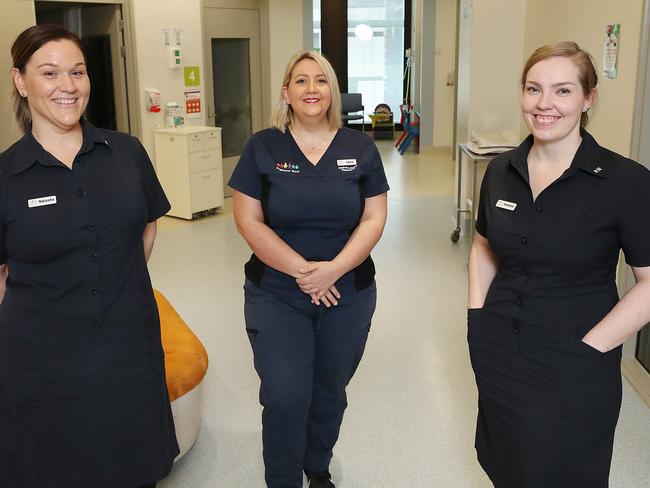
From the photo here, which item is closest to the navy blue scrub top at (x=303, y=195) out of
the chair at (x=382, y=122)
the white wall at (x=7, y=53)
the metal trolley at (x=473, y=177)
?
the metal trolley at (x=473, y=177)

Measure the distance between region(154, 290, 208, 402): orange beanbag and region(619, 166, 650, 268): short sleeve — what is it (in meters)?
1.84

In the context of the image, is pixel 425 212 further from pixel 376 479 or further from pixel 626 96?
pixel 376 479

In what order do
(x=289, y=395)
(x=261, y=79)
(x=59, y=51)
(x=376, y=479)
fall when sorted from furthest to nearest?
1. (x=261, y=79)
2. (x=376, y=479)
3. (x=289, y=395)
4. (x=59, y=51)

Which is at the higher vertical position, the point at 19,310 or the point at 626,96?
the point at 626,96

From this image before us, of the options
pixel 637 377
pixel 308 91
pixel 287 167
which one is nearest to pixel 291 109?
pixel 308 91

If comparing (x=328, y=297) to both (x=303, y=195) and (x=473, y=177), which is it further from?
(x=473, y=177)

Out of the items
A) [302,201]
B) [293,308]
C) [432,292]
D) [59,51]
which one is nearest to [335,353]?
[293,308]

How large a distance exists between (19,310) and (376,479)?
64.6 inches

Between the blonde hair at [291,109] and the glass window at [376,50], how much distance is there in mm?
11733

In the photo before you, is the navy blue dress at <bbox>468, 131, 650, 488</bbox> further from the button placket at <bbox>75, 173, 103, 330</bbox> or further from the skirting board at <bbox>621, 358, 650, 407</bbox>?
the skirting board at <bbox>621, 358, 650, 407</bbox>

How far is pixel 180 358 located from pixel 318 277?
0.94 metres

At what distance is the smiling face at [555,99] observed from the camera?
1.92 meters

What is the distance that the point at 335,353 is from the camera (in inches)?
107

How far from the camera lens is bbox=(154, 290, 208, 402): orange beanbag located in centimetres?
306
